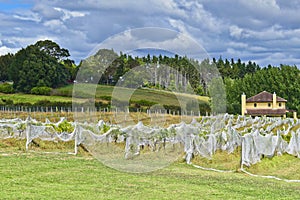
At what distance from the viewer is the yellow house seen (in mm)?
65188

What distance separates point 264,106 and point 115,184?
57726mm

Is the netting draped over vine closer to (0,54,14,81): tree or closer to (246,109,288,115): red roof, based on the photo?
(246,109,288,115): red roof

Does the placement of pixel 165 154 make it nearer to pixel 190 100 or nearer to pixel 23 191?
pixel 190 100

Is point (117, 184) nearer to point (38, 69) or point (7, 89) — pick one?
point (38, 69)

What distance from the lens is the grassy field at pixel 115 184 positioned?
9.29m

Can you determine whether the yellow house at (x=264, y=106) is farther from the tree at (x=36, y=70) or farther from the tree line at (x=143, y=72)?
the tree at (x=36, y=70)

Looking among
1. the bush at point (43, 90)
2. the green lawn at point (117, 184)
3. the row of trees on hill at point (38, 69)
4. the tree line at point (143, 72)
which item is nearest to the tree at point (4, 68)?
the tree line at point (143, 72)

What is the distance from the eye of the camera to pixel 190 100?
2405 centimetres

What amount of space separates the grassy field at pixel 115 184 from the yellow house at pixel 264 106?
53.0 metres

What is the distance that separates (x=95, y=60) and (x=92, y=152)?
334 cm

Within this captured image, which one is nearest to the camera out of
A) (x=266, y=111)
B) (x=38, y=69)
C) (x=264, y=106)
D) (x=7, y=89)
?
(x=38, y=69)

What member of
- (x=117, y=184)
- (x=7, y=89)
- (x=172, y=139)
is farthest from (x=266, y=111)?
(x=117, y=184)

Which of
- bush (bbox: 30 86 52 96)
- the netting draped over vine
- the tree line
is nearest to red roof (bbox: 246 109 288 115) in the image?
the tree line

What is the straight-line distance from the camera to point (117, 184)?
34.6 ft
